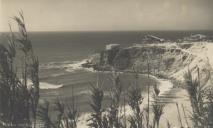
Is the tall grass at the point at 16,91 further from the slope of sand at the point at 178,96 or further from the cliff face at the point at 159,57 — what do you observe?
the cliff face at the point at 159,57

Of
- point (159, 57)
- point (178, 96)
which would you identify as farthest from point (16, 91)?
point (159, 57)

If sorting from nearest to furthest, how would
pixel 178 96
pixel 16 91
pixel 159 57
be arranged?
pixel 16 91 → pixel 178 96 → pixel 159 57

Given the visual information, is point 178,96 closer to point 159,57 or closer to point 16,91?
point 159,57

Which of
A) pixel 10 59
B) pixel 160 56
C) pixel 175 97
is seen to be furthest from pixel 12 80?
pixel 160 56

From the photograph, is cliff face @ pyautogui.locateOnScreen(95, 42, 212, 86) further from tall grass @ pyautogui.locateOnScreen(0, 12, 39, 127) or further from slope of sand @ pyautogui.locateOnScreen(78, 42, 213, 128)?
tall grass @ pyautogui.locateOnScreen(0, 12, 39, 127)

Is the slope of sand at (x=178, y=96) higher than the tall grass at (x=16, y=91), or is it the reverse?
the tall grass at (x=16, y=91)

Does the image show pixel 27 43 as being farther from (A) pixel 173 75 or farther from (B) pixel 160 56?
(B) pixel 160 56

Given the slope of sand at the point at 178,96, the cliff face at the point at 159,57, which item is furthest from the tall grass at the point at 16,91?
the cliff face at the point at 159,57

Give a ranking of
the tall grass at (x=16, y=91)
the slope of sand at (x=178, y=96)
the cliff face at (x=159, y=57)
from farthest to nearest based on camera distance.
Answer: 1. the cliff face at (x=159, y=57)
2. the slope of sand at (x=178, y=96)
3. the tall grass at (x=16, y=91)
